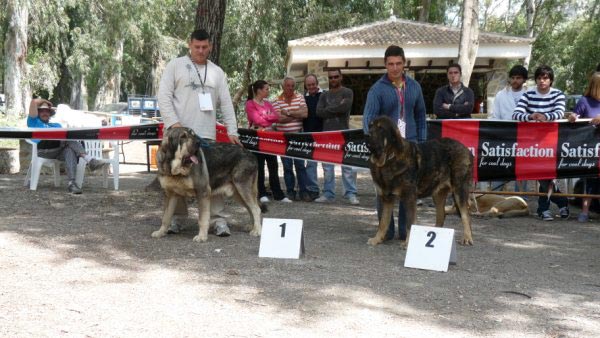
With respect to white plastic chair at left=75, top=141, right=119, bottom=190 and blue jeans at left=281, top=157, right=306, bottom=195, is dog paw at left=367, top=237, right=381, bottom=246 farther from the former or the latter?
white plastic chair at left=75, top=141, right=119, bottom=190

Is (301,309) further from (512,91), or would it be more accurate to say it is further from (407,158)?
(512,91)

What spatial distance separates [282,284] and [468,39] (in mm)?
9965

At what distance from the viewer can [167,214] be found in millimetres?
7359

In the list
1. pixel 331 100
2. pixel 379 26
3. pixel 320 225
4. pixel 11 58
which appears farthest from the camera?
pixel 11 58

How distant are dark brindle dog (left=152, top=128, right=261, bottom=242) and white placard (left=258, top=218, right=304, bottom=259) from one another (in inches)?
37.8

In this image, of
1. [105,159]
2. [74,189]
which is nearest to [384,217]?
[74,189]

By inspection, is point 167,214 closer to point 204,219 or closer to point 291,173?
point 204,219

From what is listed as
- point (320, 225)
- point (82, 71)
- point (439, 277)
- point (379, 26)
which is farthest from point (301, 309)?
point (82, 71)

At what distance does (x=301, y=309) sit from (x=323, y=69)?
64.0 ft

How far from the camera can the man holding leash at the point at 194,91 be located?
723 cm

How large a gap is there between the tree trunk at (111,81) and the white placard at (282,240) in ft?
117

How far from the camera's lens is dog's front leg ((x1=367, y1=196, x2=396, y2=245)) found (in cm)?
709

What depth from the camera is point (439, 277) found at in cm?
588

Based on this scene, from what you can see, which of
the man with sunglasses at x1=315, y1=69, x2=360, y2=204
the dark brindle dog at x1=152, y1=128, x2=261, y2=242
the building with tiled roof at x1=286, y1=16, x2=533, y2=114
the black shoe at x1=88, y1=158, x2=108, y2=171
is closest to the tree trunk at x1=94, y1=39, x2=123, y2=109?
the building with tiled roof at x1=286, y1=16, x2=533, y2=114
